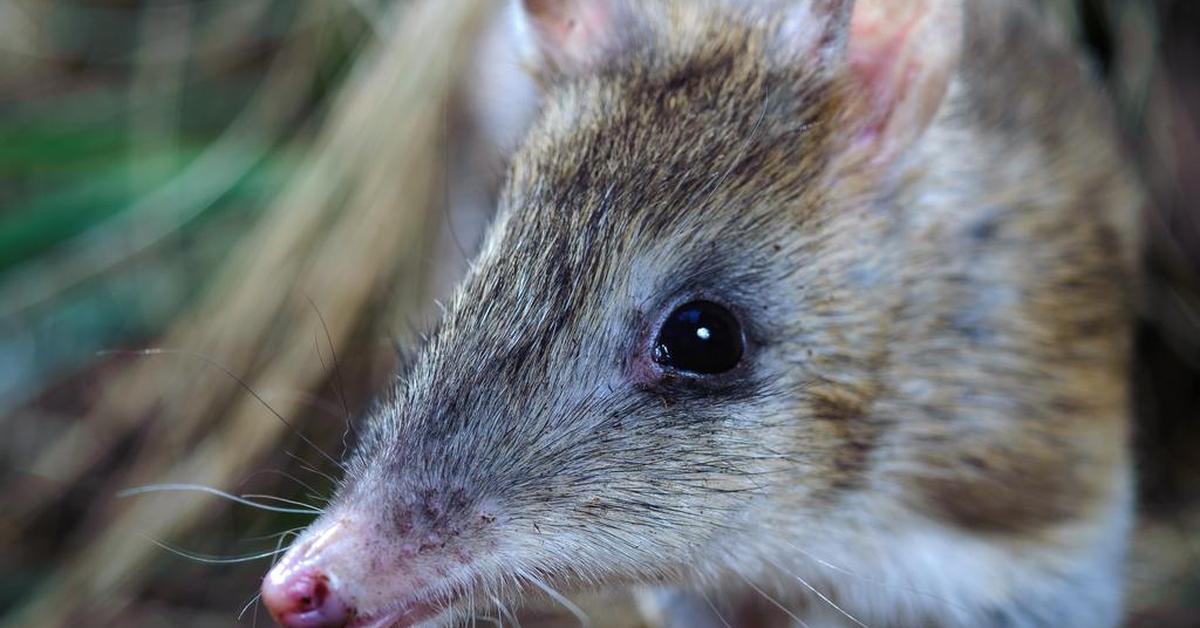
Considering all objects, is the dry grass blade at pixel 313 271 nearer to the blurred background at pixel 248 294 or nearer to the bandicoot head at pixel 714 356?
the blurred background at pixel 248 294

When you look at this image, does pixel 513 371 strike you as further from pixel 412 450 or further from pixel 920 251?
pixel 920 251

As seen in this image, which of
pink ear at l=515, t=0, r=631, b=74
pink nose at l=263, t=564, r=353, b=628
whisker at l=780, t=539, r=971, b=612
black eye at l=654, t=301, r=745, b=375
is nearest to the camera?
pink nose at l=263, t=564, r=353, b=628

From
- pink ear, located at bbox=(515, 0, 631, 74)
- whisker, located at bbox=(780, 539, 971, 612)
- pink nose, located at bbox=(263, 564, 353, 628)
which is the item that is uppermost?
pink ear, located at bbox=(515, 0, 631, 74)

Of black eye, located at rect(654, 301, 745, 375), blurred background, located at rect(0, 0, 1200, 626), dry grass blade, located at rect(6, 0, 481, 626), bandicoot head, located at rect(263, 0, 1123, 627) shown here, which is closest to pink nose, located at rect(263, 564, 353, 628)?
A: bandicoot head, located at rect(263, 0, 1123, 627)

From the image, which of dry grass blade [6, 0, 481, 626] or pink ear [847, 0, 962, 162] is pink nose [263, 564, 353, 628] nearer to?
pink ear [847, 0, 962, 162]

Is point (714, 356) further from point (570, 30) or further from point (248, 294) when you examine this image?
point (248, 294)

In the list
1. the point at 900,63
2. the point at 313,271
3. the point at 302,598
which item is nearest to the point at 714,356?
the point at 900,63

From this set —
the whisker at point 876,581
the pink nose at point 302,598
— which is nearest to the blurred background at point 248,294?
the whisker at point 876,581
